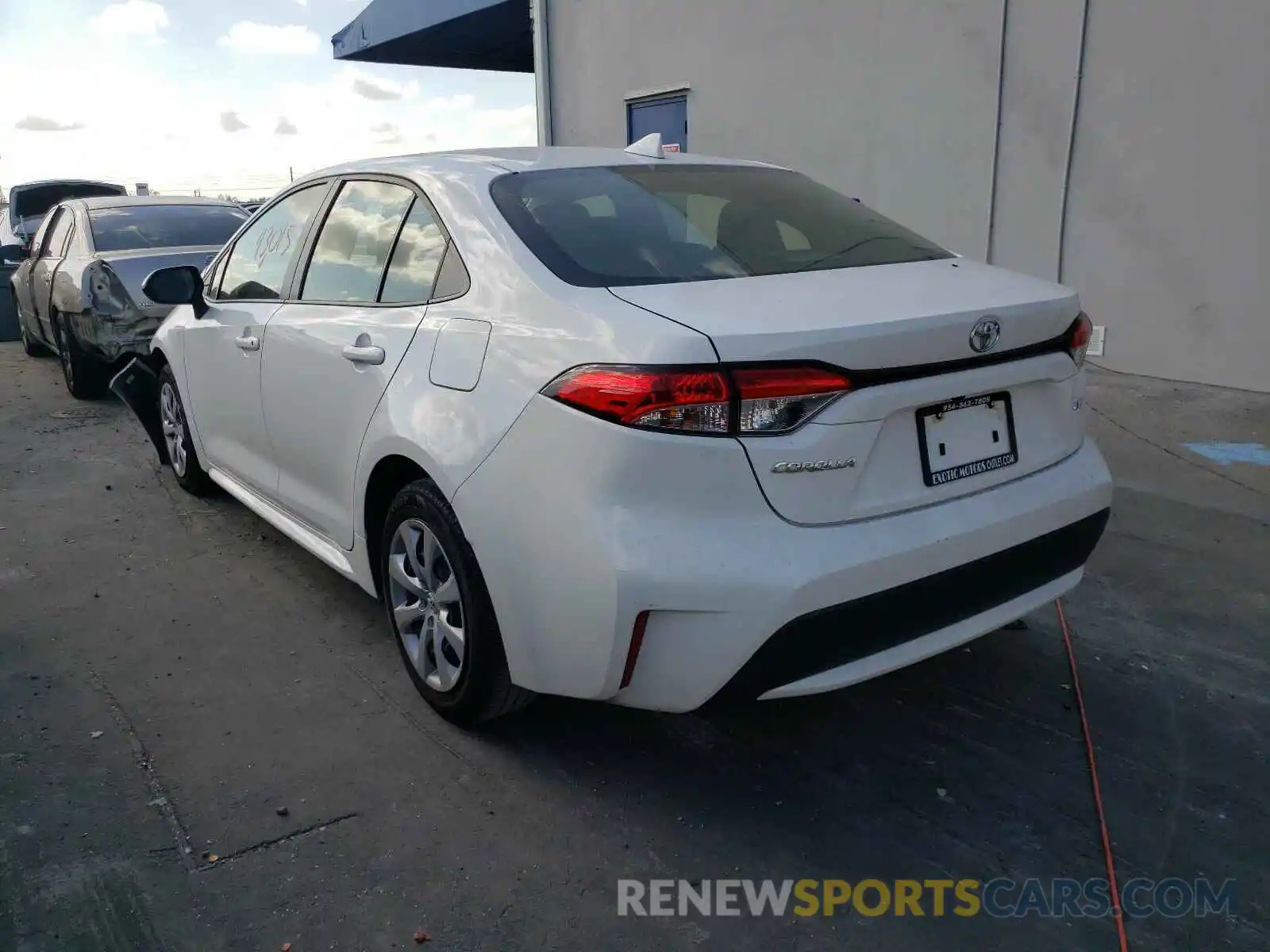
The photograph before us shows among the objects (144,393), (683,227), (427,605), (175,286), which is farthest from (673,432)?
(144,393)

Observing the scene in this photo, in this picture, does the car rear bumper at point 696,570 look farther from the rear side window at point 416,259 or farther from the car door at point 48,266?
the car door at point 48,266

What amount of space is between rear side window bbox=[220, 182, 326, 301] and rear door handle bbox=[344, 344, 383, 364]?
0.85 m

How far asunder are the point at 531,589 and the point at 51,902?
4.20 feet

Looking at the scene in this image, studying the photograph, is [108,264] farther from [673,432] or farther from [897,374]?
[897,374]

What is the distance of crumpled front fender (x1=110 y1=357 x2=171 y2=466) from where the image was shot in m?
5.38

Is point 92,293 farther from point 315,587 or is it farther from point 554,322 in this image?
point 554,322

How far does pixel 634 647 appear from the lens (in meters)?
2.27

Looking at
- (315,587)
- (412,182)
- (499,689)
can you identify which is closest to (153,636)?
(315,587)

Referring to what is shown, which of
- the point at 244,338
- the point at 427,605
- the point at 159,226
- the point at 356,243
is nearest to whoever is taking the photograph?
the point at 427,605

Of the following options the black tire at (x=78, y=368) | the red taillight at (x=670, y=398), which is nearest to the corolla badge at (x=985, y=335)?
the red taillight at (x=670, y=398)

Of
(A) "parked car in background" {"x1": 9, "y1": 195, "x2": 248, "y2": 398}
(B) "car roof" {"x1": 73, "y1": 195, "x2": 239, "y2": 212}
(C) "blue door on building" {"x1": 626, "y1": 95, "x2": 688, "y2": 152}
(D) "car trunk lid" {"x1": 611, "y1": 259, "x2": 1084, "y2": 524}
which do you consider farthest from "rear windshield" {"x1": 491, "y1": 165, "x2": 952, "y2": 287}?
(C) "blue door on building" {"x1": 626, "y1": 95, "x2": 688, "y2": 152}

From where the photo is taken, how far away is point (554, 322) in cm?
241

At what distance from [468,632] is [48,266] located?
7.74m

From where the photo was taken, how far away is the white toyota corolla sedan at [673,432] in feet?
7.18
